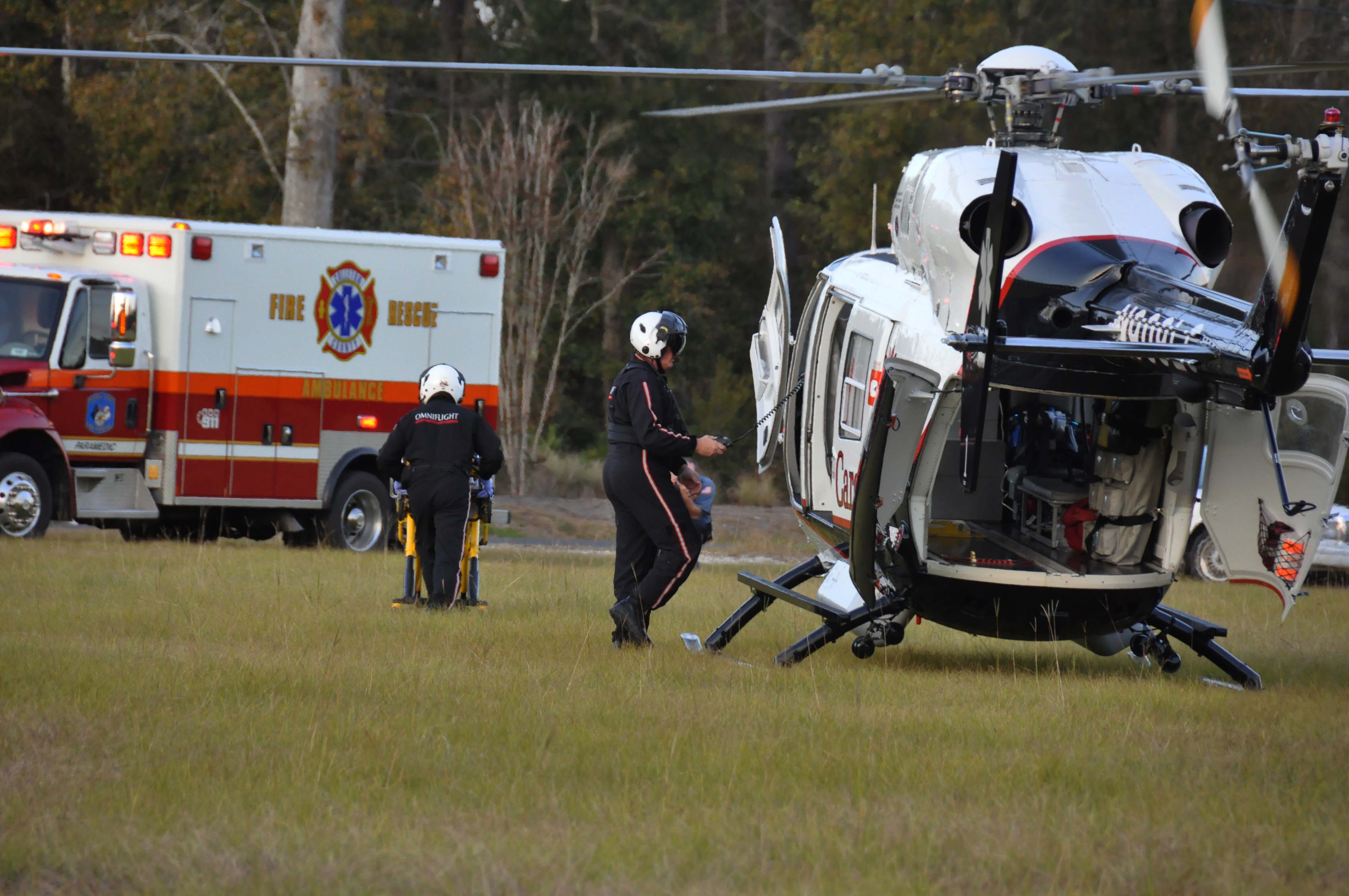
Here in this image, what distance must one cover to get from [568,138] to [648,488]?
25.0 m

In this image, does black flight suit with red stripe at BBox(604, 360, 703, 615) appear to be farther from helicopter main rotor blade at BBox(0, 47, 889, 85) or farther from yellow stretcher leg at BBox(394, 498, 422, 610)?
yellow stretcher leg at BBox(394, 498, 422, 610)

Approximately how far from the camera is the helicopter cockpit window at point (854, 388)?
1030 centimetres

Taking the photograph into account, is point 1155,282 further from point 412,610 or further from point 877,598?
point 412,610

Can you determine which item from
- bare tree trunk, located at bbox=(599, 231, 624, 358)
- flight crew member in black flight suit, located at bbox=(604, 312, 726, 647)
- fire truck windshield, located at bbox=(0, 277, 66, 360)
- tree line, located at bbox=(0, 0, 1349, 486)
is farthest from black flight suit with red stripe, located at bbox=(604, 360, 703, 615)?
bare tree trunk, located at bbox=(599, 231, 624, 358)

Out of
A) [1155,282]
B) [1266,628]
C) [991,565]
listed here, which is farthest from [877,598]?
[1266,628]

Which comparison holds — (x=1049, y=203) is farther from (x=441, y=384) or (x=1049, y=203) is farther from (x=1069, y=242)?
(x=441, y=384)

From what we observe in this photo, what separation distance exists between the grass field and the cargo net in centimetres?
70

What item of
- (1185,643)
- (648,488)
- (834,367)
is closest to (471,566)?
(648,488)

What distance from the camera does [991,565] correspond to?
9.12m

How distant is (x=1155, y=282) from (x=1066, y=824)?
3374mm

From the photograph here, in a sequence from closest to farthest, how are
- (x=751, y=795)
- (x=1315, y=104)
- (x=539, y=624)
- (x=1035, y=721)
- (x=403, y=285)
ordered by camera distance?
(x=751, y=795) → (x=1035, y=721) → (x=539, y=624) → (x=403, y=285) → (x=1315, y=104)

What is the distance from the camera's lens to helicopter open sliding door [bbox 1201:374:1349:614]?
8883 millimetres

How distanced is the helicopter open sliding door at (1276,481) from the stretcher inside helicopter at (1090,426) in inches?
0.4

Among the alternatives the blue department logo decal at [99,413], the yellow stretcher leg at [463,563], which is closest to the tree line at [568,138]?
the blue department logo decal at [99,413]
